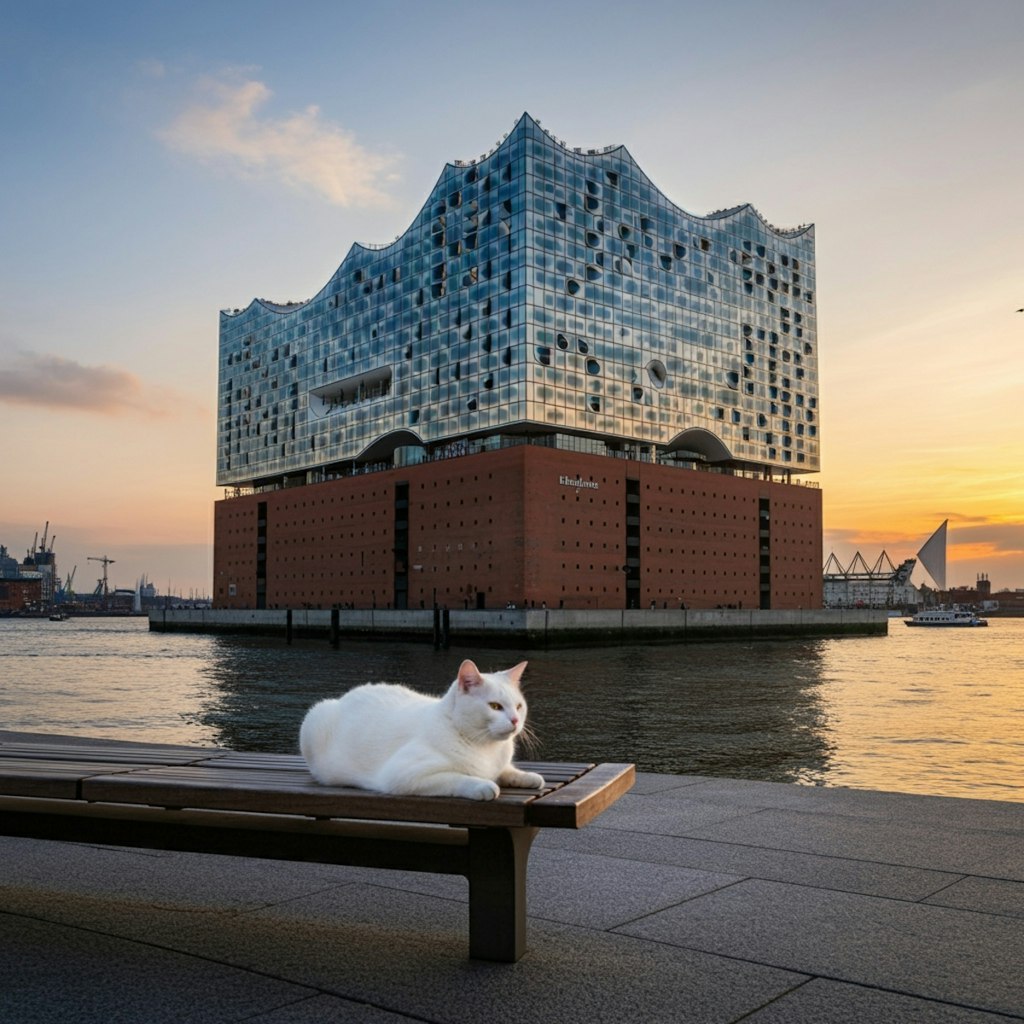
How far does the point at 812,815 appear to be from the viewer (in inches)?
287

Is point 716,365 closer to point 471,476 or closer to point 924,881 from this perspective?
point 471,476

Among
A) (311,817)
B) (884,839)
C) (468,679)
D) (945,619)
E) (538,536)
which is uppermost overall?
(538,536)

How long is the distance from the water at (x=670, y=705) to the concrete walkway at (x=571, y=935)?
915 centimetres

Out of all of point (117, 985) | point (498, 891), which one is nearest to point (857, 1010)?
point (498, 891)

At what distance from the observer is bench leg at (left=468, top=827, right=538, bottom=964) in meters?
3.99

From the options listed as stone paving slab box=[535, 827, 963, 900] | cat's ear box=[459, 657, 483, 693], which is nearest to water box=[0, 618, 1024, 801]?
stone paving slab box=[535, 827, 963, 900]

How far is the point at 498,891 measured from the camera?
4.02 m

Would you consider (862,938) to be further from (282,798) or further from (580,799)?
(282,798)

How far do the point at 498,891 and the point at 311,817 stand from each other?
818 mm

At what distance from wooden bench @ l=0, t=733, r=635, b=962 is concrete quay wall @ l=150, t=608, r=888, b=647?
59172 millimetres

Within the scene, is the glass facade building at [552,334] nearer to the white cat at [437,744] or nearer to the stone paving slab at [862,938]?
the stone paving slab at [862,938]

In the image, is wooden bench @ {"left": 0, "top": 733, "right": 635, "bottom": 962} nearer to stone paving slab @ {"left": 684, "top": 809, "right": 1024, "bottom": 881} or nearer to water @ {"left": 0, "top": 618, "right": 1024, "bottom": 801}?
stone paving slab @ {"left": 684, "top": 809, "right": 1024, "bottom": 881}

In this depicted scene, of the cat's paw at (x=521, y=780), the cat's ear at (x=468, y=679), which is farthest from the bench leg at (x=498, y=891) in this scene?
the cat's ear at (x=468, y=679)

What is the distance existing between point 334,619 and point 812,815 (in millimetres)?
67435
